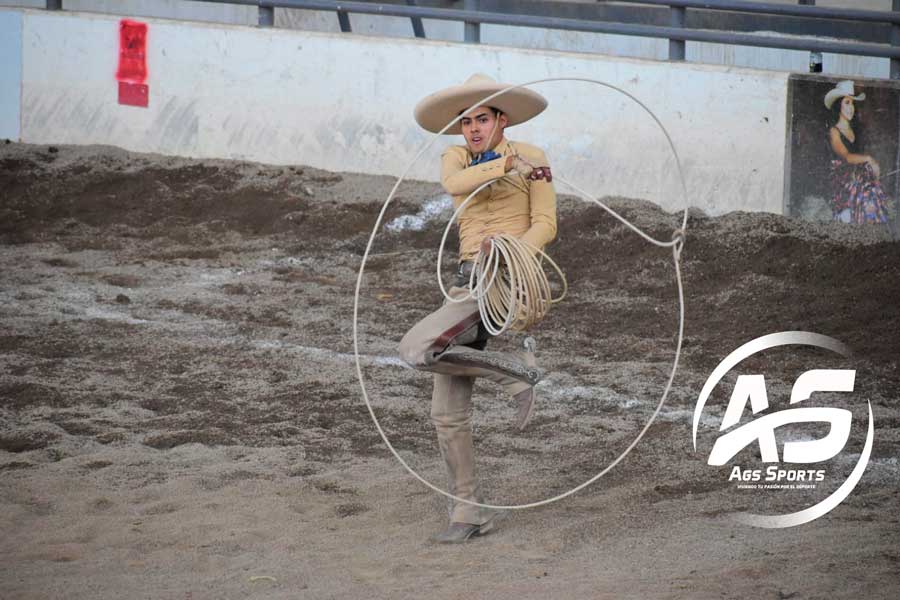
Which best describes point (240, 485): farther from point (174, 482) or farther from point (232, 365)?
point (232, 365)

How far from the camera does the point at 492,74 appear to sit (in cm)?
1119

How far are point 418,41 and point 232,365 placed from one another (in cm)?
467

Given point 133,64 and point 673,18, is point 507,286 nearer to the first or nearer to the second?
point 673,18

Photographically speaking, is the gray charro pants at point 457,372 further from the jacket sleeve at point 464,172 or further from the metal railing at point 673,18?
the metal railing at point 673,18

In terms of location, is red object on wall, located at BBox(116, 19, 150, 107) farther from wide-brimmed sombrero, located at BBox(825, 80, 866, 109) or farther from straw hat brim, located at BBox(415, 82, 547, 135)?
straw hat brim, located at BBox(415, 82, 547, 135)

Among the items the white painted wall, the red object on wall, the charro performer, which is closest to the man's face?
the charro performer

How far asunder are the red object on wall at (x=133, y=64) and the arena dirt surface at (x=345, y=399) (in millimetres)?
606

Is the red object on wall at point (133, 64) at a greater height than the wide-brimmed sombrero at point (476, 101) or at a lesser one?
greater

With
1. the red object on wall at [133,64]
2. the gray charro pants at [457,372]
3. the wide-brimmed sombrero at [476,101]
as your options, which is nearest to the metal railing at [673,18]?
the red object on wall at [133,64]

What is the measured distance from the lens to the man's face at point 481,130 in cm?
552

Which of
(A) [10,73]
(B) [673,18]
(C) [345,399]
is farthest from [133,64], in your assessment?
(C) [345,399]

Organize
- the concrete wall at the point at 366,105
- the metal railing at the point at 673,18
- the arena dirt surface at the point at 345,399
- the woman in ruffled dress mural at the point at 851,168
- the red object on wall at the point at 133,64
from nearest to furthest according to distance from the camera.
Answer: the arena dirt surface at the point at 345,399
the woman in ruffled dress mural at the point at 851,168
the metal railing at the point at 673,18
the concrete wall at the point at 366,105
the red object on wall at the point at 133,64

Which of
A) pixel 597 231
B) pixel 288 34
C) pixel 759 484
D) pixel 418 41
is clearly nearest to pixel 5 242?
pixel 288 34

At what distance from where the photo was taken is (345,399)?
7445mm
